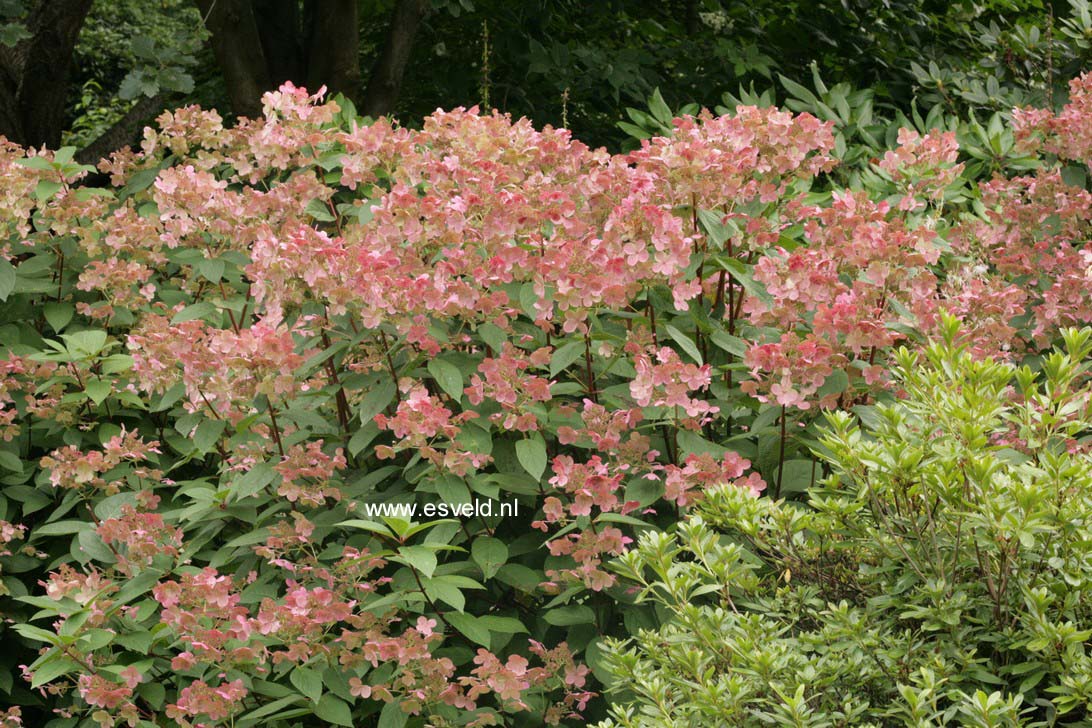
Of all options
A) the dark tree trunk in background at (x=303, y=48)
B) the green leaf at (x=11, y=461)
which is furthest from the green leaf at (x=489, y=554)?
the dark tree trunk in background at (x=303, y=48)

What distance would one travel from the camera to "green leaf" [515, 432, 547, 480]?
2.65 m

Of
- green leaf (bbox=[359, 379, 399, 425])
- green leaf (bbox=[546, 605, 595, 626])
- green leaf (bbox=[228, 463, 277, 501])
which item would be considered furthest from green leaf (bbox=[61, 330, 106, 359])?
green leaf (bbox=[546, 605, 595, 626])

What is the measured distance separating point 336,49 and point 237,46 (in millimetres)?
549

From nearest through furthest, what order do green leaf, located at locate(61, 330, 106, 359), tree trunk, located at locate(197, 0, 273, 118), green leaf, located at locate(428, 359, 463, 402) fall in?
green leaf, located at locate(428, 359, 463, 402), green leaf, located at locate(61, 330, 106, 359), tree trunk, located at locate(197, 0, 273, 118)

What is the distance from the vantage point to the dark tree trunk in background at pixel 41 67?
5.89 metres

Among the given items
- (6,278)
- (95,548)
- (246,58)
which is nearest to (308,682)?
(95,548)

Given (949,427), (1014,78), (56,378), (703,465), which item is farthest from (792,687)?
(1014,78)

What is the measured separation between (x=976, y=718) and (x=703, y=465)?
1.02m

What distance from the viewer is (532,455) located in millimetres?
2689

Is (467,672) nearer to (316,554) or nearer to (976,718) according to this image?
(316,554)

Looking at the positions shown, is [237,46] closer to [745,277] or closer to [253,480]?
[253,480]

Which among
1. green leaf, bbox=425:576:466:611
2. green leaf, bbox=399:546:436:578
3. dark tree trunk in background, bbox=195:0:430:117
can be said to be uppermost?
dark tree trunk in background, bbox=195:0:430:117

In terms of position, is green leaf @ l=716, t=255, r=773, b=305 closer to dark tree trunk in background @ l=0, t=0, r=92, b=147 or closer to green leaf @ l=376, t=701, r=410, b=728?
green leaf @ l=376, t=701, r=410, b=728

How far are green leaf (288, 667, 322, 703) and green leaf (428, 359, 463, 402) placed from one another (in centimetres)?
68
